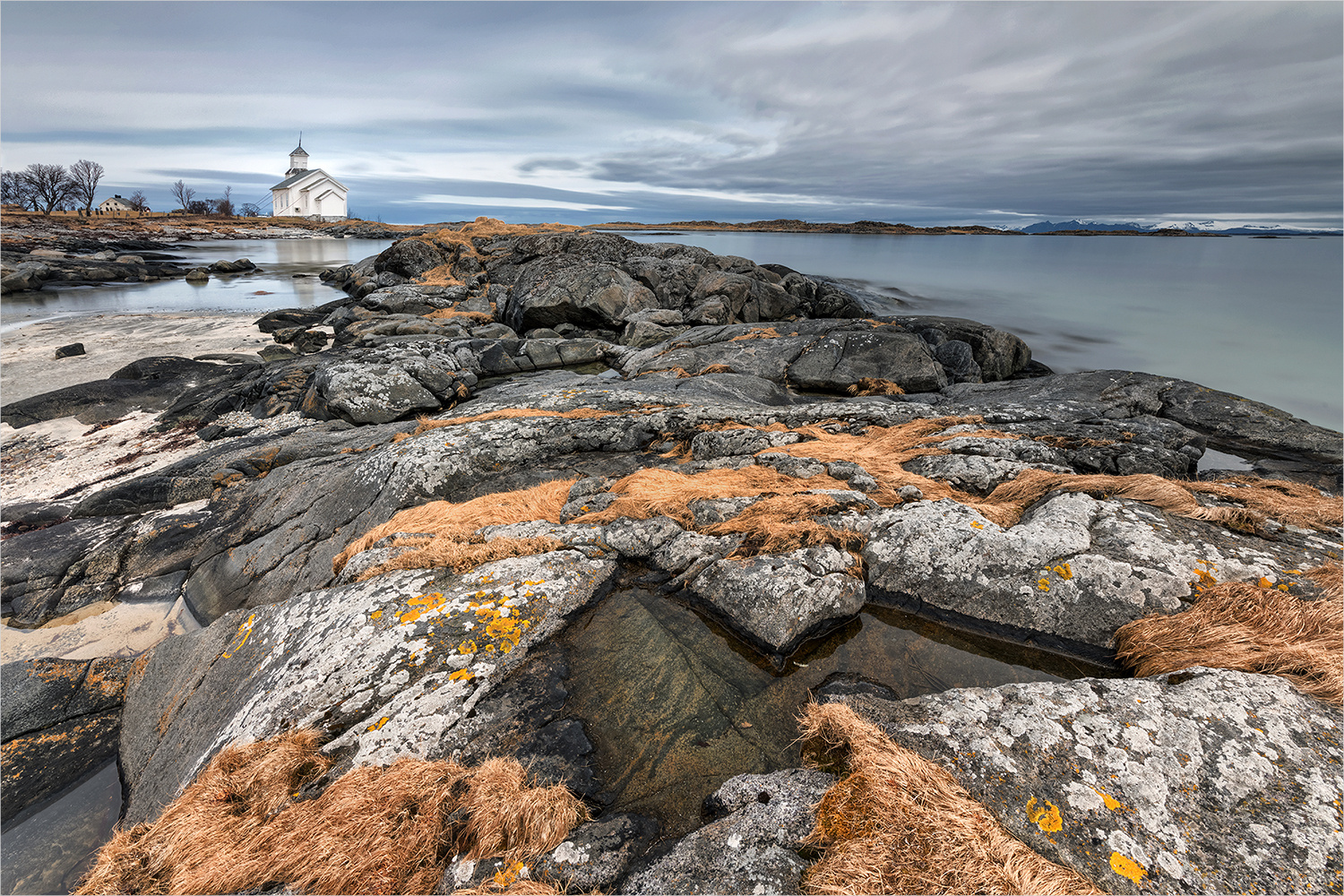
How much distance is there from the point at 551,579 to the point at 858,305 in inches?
1434

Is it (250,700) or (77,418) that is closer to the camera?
(250,700)

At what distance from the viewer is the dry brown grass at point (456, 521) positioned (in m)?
6.41

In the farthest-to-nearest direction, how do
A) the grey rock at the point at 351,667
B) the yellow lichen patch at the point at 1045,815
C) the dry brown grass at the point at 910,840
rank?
the grey rock at the point at 351,667
the yellow lichen patch at the point at 1045,815
the dry brown grass at the point at 910,840

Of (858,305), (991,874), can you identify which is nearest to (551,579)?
(991,874)

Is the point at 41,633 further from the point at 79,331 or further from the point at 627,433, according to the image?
the point at 79,331

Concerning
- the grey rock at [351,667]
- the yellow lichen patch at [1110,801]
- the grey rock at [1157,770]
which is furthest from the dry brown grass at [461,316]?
the yellow lichen patch at [1110,801]

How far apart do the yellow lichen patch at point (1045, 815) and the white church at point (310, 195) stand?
184198 mm

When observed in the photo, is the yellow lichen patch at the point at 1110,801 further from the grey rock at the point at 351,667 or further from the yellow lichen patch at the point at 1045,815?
the grey rock at the point at 351,667

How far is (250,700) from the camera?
4910mm

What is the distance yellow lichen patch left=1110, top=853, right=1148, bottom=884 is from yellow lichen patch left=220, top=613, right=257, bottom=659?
8091 mm

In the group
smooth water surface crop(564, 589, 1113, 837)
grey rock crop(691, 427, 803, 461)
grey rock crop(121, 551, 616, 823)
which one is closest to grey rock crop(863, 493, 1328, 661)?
smooth water surface crop(564, 589, 1113, 837)

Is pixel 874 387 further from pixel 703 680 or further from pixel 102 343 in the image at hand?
pixel 102 343

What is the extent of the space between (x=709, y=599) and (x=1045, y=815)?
337 cm

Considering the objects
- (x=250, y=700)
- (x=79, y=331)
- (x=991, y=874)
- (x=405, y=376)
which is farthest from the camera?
(x=79, y=331)
